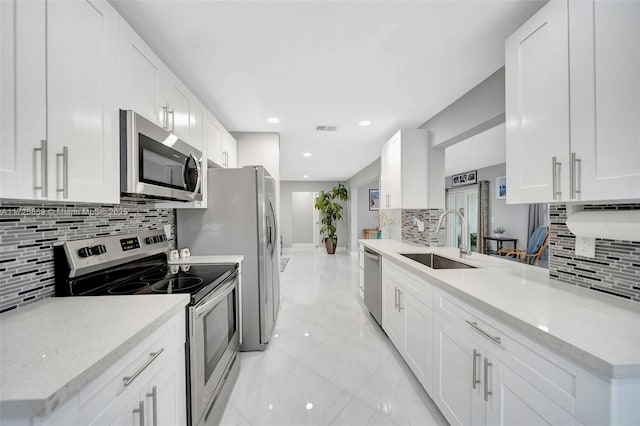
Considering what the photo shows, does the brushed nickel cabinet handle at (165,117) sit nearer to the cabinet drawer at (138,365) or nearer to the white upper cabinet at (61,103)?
the white upper cabinet at (61,103)

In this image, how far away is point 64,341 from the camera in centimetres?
82

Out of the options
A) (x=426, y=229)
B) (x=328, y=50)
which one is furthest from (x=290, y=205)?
(x=328, y=50)

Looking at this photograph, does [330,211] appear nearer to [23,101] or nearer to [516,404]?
[516,404]

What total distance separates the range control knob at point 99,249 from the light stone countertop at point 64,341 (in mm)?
299

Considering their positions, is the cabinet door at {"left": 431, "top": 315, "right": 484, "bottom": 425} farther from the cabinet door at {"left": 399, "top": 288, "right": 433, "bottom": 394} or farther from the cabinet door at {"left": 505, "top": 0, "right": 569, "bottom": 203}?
the cabinet door at {"left": 505, "top": 0, "right": 569, "bottom": 203}

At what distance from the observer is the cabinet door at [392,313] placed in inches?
84.2

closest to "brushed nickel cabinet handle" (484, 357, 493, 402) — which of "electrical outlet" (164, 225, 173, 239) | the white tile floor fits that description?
the white tile floor

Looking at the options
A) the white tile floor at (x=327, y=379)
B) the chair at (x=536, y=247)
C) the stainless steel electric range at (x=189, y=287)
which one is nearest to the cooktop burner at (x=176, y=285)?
the stainless steel electric range at (x=189, y=287)

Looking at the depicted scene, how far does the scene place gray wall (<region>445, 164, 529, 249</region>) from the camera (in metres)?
5.92

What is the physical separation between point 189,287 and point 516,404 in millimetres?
1608

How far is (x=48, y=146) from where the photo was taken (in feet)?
2.97

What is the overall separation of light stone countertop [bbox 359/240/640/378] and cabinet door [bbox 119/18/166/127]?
1.97m

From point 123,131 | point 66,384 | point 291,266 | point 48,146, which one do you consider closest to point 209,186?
point 123,131

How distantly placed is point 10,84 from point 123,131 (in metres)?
0.48
